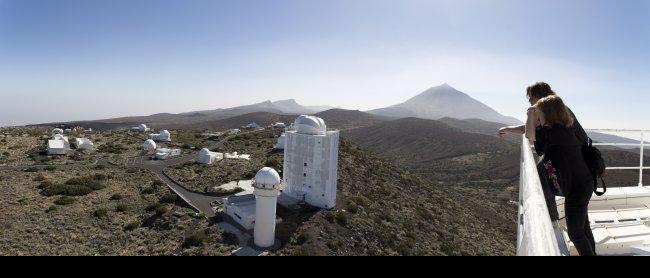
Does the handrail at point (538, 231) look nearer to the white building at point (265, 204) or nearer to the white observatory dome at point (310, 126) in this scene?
the white building at point (265, 204)

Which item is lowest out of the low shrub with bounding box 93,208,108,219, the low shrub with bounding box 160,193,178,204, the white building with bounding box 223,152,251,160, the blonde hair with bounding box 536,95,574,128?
the low shrub with bounding box 93,208,108,219

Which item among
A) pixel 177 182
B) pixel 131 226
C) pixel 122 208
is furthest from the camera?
pixel 177 182

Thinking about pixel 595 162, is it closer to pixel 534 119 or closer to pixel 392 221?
pixel 534 119

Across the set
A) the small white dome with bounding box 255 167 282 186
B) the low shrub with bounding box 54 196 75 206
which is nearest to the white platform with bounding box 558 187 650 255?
the small white dome with bounding box 255 167 282 186

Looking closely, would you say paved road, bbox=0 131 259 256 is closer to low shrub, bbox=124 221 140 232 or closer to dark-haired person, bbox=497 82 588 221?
low shrub, bbox=124 221 140 232

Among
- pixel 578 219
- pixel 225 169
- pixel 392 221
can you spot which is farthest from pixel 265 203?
pixel 225 169

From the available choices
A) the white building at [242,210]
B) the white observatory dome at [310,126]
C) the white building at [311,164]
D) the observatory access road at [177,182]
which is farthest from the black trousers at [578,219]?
the observatory access road at [177,182]

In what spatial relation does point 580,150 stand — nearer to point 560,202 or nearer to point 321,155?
point 560,202
